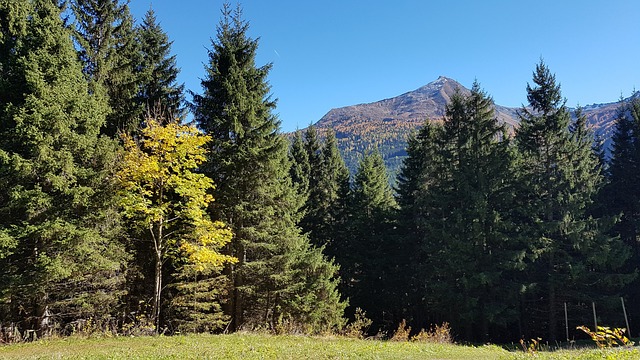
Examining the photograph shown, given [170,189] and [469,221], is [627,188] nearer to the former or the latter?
[469,221]

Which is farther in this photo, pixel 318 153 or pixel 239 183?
pixel 318 153

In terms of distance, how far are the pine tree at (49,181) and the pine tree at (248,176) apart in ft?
15.2

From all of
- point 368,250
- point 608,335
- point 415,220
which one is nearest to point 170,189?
point 608,335

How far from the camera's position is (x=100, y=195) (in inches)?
523

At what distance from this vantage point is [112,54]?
16.5 meters

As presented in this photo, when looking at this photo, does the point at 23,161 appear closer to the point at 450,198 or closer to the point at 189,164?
the point at 189,164

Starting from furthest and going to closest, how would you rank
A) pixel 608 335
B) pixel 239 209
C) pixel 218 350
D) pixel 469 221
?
pixel 469 221, pixel 239 209, pixel 218 350, pixel 608 335

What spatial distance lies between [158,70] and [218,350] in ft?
51.3

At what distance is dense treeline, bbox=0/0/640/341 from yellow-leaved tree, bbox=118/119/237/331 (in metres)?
0.10

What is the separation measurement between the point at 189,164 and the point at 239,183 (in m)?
3.10

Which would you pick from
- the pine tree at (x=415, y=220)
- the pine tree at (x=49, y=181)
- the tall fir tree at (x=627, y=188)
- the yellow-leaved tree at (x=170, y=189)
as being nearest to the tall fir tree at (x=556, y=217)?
the tall fir tree at (x=627, y=188)

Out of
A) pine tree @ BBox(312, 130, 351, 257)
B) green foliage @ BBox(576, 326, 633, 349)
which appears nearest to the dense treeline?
pine tree @ BBox(312, 130, 351, 257)

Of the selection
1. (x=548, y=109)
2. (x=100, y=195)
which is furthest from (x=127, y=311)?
(x=548, y=109)

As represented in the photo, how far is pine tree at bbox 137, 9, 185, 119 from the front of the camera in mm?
18987
